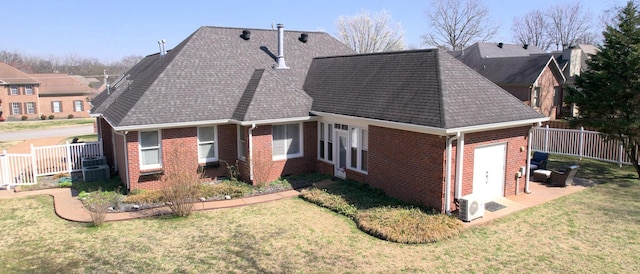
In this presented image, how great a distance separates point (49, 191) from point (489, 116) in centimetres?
1516

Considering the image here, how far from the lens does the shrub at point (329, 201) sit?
12.4 m

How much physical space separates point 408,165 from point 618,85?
942cm

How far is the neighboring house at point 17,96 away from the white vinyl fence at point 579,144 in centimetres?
5466

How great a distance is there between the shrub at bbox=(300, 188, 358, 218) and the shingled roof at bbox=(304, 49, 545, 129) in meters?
2.78

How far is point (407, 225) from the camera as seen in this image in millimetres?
10758

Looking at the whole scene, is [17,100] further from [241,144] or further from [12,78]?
[241,144]

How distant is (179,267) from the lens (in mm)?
8891

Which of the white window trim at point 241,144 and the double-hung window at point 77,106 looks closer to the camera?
the white window trim at point 241,144

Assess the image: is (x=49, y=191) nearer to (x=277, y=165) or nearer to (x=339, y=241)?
(x=277, y=165)

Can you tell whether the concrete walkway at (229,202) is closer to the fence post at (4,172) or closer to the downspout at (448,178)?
the fence post at (4,172)

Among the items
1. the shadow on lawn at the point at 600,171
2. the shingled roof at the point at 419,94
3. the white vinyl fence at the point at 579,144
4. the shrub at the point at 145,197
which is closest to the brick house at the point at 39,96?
the shrub at the point at 145,197

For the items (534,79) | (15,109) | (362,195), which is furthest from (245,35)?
(15,109)

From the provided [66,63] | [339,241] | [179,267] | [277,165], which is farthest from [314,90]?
[66,63]

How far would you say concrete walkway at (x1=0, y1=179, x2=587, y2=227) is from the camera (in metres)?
12.2
